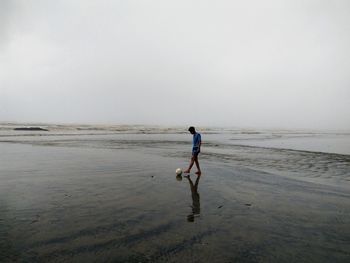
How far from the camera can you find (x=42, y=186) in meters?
10.9

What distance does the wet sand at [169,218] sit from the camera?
560cm

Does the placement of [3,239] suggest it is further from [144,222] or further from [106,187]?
[106,187]

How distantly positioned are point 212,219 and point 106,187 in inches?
201

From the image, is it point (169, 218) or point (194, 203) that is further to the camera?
point (194, 203)

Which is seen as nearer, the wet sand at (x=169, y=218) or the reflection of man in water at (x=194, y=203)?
the wet sand at (x=169, y=218)

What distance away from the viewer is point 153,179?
1305 centimetres

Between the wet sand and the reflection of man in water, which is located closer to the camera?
the wet sand

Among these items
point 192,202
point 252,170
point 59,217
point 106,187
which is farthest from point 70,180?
point 252,170

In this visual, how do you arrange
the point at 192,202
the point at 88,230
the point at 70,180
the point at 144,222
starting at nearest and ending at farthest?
the point at 88,230
the point at 144,222
the point at 192,202
the point at 70,180

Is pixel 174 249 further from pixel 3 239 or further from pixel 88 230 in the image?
pixel 3 239

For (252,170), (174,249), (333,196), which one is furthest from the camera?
(252,170)

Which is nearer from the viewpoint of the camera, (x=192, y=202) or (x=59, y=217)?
(x=59, y=217)

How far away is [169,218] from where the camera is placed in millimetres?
7648

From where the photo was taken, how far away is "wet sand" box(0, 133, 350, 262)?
5598mm
